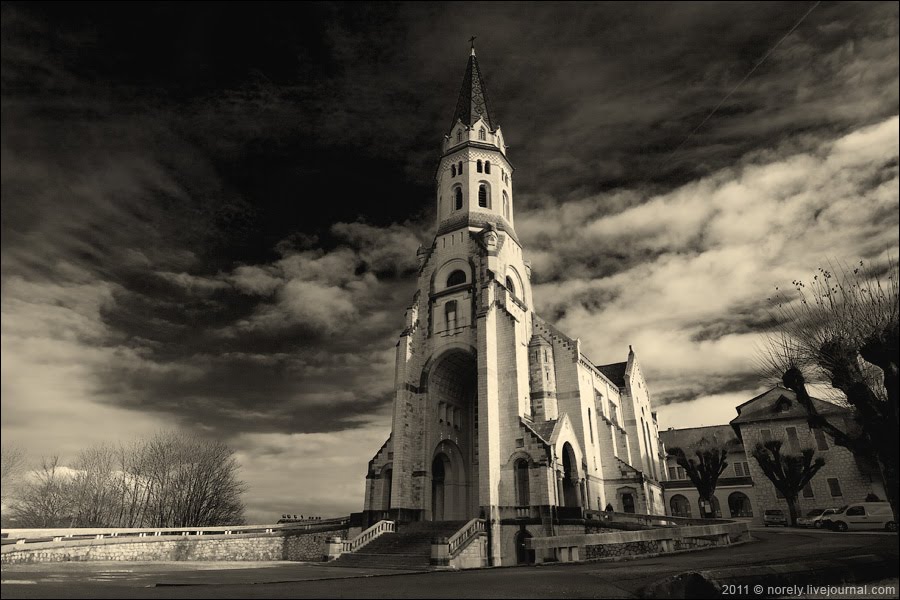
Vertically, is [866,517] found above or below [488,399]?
below

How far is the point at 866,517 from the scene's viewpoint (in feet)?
84.9

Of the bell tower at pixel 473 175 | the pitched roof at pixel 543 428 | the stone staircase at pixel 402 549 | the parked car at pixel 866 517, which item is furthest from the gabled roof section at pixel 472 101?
the parked car at pixel 866 517

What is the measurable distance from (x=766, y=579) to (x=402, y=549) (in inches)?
675

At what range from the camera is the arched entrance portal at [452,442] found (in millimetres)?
31766

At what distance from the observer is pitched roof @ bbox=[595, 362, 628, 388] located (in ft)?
148

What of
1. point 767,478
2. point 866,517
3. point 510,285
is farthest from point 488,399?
point 767,478

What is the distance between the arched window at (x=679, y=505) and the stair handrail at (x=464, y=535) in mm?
36971

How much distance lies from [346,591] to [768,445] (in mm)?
38339

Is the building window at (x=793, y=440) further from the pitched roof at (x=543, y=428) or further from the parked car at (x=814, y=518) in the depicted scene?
the pitched roof at (x=543, y=428)

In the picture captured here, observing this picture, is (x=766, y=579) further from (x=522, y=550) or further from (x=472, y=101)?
(x=472, y=101)

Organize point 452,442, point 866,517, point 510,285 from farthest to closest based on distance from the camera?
point 510,285 < point 452,442 < point 866,517

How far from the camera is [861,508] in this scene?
26.4 m

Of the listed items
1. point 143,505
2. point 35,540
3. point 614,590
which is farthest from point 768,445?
point 143,505

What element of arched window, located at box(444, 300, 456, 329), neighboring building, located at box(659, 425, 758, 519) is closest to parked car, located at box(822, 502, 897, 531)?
neighboring building, located at box(659, 425, 758, 519)
